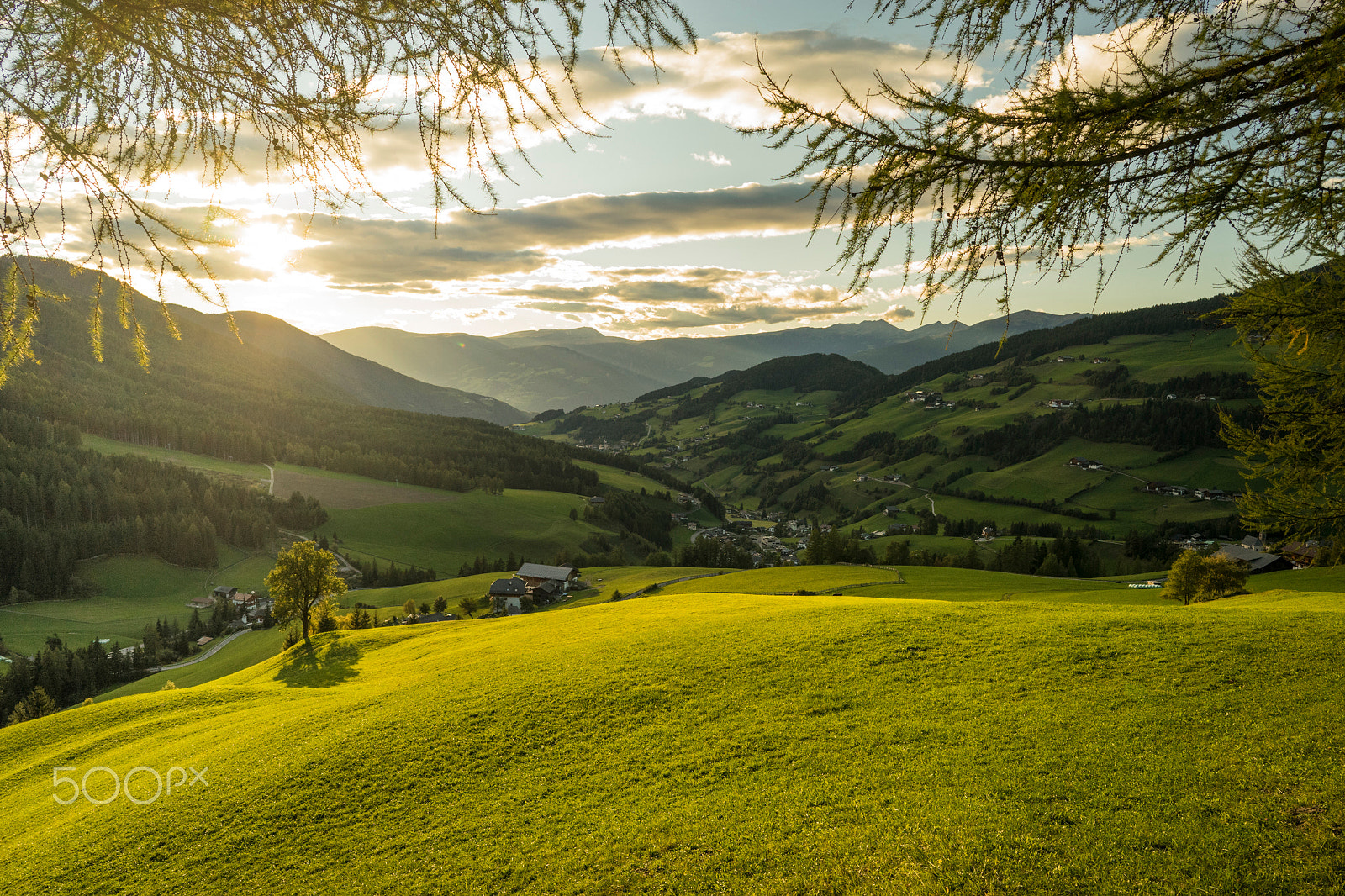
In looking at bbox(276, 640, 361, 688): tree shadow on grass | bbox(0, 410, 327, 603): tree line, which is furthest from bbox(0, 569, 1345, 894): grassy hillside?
bbox(0, 410, 327, 603): tree line

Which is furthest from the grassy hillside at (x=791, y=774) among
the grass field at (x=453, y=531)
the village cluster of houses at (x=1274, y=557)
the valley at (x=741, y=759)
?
the grass field at (x=453, y=531)

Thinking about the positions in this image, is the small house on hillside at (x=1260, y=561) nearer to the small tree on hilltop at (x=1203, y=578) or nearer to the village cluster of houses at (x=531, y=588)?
the small tree on hilltop at (x=1203, y=578)

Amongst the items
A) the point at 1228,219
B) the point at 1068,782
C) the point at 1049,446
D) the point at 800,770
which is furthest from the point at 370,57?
the point at 1049,446

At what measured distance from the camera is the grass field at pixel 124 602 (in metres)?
101

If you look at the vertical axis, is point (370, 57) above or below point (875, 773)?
above

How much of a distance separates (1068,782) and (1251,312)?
35.9ft

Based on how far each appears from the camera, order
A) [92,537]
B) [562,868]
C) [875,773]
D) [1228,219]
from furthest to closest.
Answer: [92,537]
[875,773]
[562,868]
[1228,219]

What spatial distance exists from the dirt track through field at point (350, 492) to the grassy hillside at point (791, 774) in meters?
164

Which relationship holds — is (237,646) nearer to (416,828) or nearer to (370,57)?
(416,828)

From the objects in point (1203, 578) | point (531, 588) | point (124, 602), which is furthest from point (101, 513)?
point (1203, 578)

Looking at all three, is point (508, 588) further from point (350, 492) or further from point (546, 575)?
point (350, 492)

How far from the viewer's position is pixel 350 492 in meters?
179

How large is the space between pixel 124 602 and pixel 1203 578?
178 meters

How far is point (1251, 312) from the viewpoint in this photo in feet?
41.4
